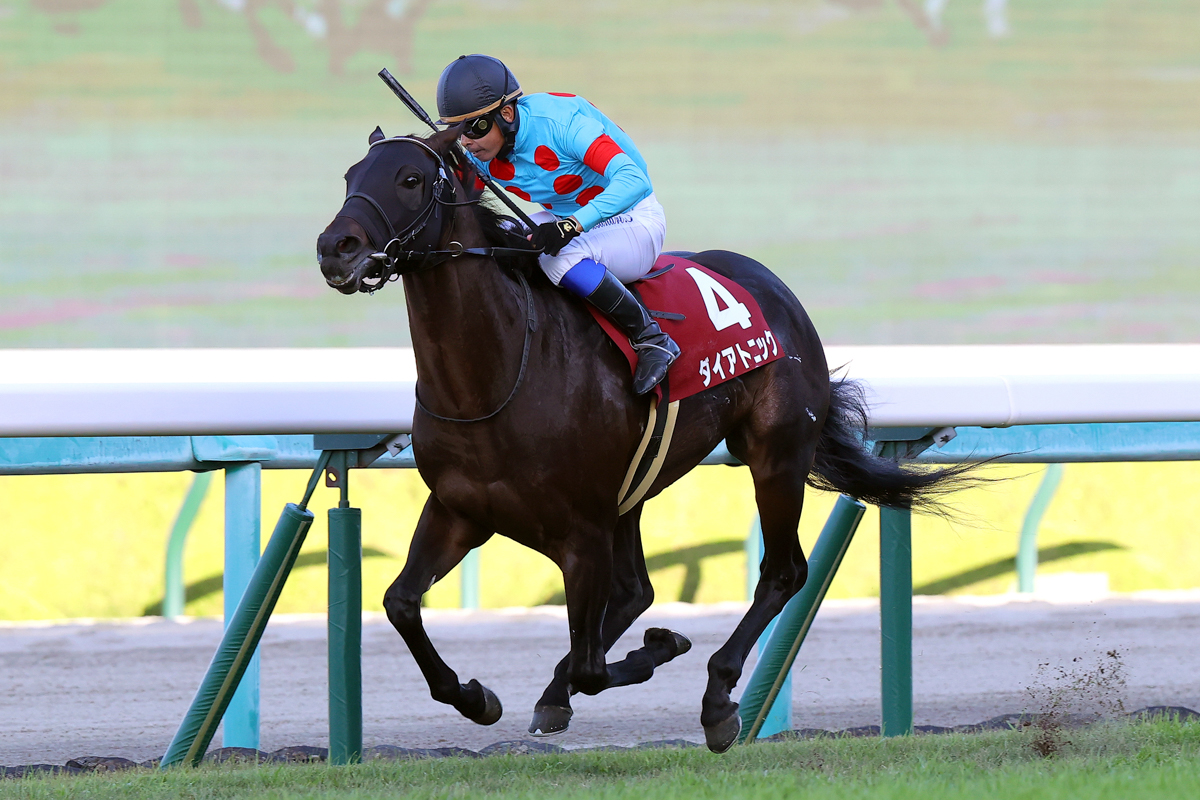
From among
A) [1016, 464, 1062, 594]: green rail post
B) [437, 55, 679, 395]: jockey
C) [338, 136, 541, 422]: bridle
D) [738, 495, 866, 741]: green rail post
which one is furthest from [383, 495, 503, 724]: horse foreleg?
[1016, 464, 1062, 594]: green rail post

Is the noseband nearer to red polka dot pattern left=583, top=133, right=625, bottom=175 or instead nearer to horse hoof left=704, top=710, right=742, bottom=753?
red polka dot pattern left=583, top=133, right=625, bottom=175

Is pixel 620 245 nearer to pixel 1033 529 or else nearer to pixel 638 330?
pixel 638 330

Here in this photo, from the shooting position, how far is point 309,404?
324 cm

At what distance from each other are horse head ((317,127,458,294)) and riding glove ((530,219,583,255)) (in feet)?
0.68

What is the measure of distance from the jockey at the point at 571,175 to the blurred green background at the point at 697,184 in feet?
11.0

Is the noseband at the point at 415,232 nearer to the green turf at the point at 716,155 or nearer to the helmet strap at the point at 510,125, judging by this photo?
the helmet strap at the point at 510,125

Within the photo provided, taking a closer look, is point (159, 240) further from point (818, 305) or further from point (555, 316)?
point (555, 316)

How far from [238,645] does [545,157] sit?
1322mm

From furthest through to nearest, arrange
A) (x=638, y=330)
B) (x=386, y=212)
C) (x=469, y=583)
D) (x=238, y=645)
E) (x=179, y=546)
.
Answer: (x=469, y=583) → (x=179, y=546) → (x=238, y=645) → (x=638, y=330) → (x=386, y=212)

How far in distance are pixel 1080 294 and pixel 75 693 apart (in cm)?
585

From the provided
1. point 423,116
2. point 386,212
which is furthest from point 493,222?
point 386,212

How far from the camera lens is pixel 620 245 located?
2.97 meters

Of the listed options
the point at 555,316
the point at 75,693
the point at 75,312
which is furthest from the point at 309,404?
the point at 75,312

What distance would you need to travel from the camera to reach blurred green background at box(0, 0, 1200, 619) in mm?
6328
